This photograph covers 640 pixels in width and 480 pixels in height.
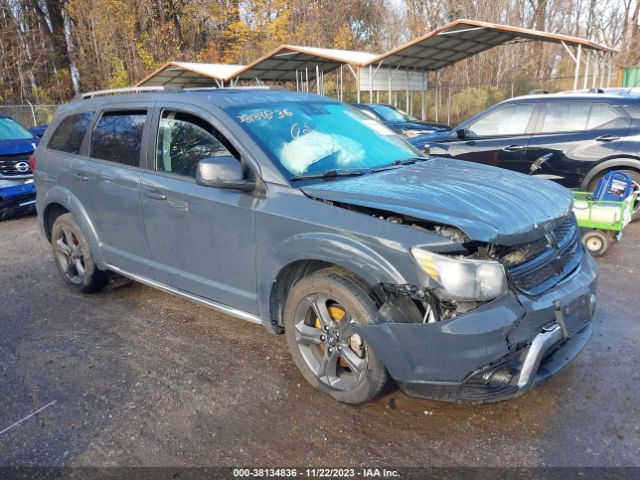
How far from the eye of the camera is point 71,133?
496 centimetres

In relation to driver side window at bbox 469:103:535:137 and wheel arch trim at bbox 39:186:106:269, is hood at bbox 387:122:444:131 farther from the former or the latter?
wheel arch trim at bbox 39:186:106:269

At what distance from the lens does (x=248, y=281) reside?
137 inches

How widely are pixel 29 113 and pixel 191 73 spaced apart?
277 inches

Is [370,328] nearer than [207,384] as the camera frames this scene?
Yes

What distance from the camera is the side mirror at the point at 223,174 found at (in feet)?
10.7

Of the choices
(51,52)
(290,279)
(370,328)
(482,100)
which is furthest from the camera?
(51,52)

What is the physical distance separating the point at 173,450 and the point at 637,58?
98.3 feet

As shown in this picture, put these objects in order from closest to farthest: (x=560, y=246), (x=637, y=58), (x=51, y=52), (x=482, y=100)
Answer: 1. (x=560, y=246)
2. (x=482, y=100)
3. (x=637, y=58)
4. (x=51, y=52)

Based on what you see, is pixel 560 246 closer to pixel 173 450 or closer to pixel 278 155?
pixel 278 155

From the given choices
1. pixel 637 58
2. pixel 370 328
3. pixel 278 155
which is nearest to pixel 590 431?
pixel 370 328

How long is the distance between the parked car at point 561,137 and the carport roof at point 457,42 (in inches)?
316

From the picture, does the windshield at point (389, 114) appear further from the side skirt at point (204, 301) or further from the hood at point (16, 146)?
the side skirt at point (204, 301)

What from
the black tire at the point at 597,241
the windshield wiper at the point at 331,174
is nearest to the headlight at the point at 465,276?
the windshield wiper at the point at 331,174

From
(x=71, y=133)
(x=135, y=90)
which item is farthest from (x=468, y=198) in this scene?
(x=71, y=133)
